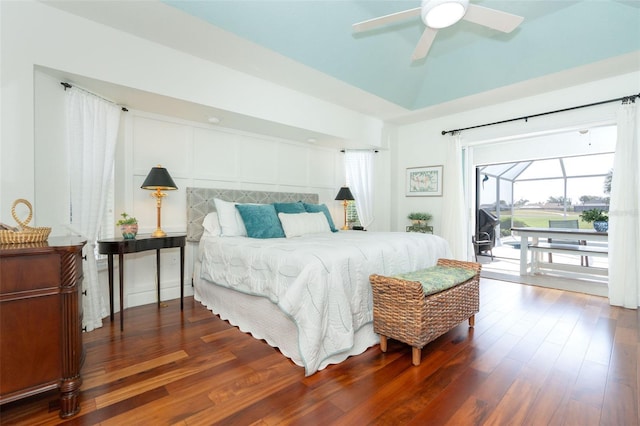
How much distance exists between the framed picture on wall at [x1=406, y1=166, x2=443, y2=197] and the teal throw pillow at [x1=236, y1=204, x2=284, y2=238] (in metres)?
2.96

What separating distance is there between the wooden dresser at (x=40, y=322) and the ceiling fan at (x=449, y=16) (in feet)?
8.20

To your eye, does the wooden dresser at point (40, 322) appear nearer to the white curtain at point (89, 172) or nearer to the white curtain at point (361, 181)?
the white curtain at point (89, 172)

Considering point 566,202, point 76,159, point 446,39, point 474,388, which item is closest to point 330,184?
point 446,39

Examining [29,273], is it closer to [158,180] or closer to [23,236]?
[23,236]

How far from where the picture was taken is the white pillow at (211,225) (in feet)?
10.9

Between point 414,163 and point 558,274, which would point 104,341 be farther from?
Answer: point 558,274

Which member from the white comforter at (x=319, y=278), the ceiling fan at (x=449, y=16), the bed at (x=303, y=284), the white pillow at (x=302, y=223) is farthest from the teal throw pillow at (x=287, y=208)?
the ceiling fan at (x=449, y=16)

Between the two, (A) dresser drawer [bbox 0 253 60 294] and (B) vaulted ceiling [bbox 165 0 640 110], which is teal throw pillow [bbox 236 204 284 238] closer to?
(B) vaulted ceiling [bbox 165 0 640 110]

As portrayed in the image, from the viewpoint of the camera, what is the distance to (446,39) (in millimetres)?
3633

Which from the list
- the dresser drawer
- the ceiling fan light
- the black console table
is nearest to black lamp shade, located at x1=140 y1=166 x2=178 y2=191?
the black console table

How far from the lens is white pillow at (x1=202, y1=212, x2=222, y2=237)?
331cm

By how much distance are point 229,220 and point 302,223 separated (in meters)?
0.82

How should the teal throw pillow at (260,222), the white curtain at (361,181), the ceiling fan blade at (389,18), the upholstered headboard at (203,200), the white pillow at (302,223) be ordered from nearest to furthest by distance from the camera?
the ceiling fan blade at (389,18), the teal throw pillow at (260,222), the white pillow at (302,223), the upholstered headboard at (203,200), the white curtain at (361,181)

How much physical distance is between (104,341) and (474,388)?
269 cm
